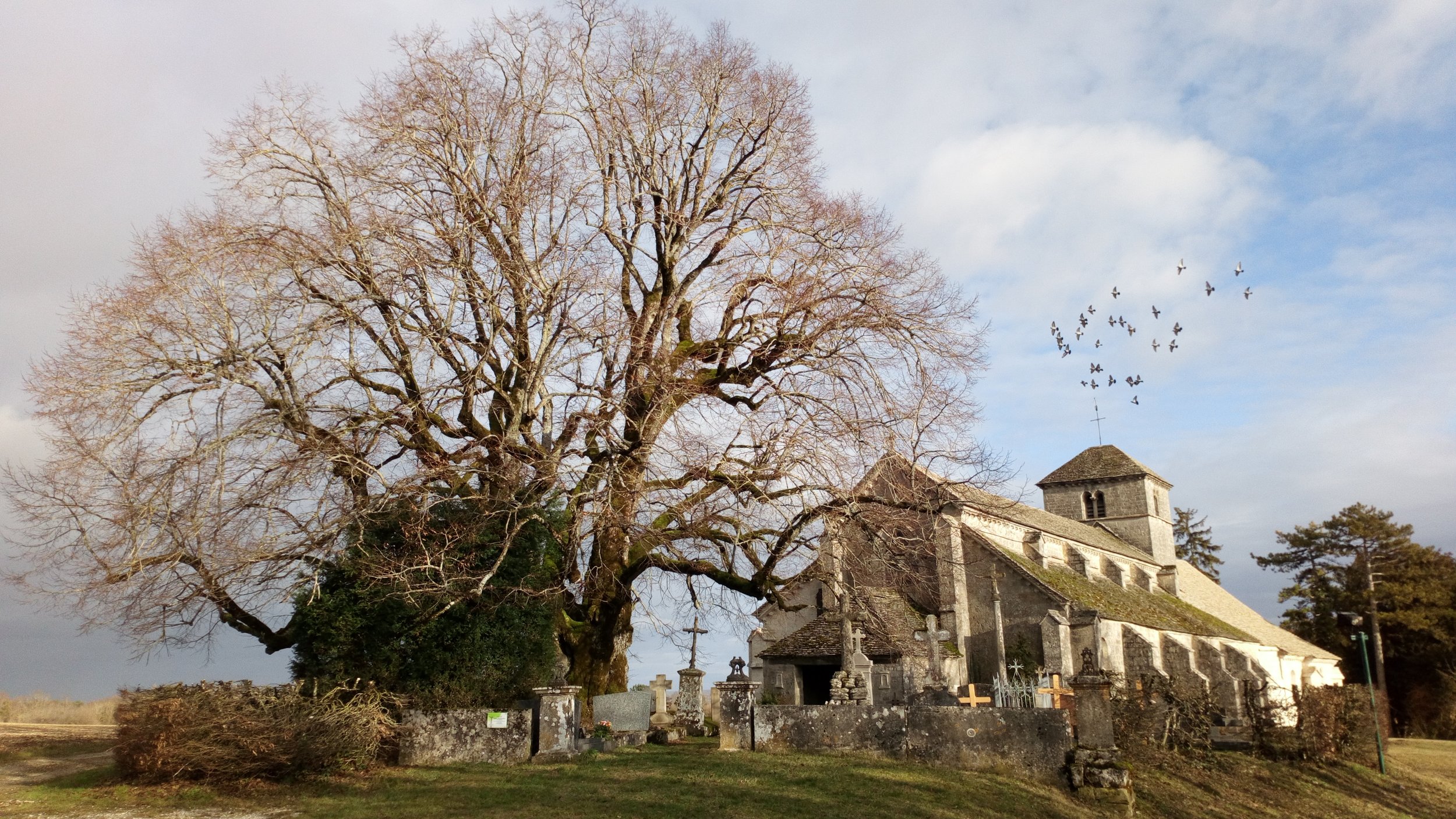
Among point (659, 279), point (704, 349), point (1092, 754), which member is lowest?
point (1092, 754)

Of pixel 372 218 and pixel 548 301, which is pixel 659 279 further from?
pixel 372 218

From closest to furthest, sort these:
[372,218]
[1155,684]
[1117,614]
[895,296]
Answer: [372,218] < [895,296] < [1155,684] < [1117,614]

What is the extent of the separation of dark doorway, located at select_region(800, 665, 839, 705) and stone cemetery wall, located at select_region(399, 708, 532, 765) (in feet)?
42.1

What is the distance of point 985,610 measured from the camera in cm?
2952

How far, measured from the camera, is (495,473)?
46.7 ft

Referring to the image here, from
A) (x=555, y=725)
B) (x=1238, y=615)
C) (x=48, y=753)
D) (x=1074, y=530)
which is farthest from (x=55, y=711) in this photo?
(x=1238, y=615)

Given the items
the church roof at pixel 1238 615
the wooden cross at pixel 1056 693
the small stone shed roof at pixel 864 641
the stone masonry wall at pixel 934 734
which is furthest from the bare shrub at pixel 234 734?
the church roof at pixel 1238 615

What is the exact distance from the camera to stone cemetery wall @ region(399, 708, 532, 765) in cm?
1401

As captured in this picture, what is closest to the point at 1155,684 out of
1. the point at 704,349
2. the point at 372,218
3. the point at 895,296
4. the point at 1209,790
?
the point at 1209,790

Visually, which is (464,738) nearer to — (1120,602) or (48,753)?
(48,753)

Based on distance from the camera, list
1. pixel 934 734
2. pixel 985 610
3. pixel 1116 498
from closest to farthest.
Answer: pixel 934 734
pixel 985 610
pixel 1116 498

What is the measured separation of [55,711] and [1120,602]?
34028mm

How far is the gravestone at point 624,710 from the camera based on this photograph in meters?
16.9

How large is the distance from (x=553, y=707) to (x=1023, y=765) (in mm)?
7168
